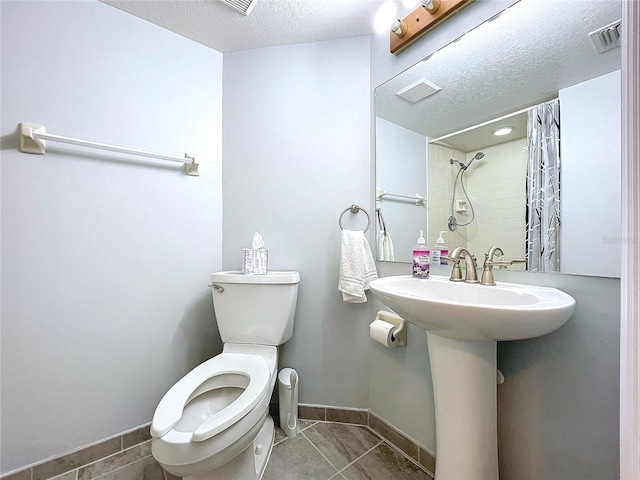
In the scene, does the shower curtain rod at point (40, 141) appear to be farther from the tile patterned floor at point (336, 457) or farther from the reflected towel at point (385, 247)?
the tile patterned floor at point (336, 457)

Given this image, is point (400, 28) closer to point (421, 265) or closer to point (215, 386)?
point (421, 265)

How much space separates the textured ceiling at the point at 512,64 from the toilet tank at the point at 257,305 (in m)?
0.98

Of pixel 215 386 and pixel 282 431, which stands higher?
pixel 215 386

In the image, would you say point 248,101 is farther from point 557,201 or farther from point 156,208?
point 557,201

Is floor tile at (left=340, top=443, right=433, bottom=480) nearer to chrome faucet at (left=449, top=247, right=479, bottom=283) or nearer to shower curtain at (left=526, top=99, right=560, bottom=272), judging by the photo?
chrome faucet at (left=449, top=247, right=479, bottom=283)

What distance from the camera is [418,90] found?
45.6 inches

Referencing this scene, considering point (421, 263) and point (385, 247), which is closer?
point (421, 263)

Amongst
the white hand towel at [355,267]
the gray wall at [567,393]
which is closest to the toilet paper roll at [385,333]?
the white hand towel at [355,267]

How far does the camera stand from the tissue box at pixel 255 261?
1301 millimetres

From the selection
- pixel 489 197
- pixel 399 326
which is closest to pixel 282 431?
pixel 399 326

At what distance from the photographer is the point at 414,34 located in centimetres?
110

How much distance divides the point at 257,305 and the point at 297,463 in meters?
0.68

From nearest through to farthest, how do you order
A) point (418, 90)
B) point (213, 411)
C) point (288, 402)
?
1. point (213, 411)
2. point (418, 90)
3. point (288, 402)

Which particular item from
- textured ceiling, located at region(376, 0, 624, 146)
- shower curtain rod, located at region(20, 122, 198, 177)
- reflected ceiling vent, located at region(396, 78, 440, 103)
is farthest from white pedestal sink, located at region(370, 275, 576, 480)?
shower curtain rod, located at region(20, 122, 198, 177)
